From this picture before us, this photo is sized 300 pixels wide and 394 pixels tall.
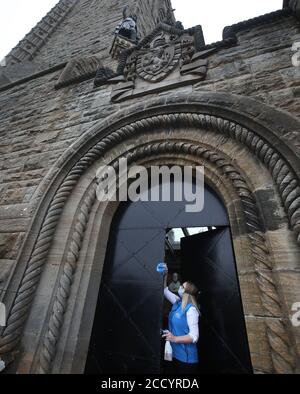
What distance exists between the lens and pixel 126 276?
221cm

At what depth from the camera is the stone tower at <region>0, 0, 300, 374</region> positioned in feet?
5.14

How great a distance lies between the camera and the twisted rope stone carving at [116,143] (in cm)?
155

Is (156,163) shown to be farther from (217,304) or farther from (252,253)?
(217,304)

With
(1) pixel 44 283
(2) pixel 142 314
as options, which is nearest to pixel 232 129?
(2) pixel 142 314

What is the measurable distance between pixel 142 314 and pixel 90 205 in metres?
1.19

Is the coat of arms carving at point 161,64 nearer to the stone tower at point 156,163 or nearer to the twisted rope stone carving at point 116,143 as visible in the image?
the stone tower at point 156,163

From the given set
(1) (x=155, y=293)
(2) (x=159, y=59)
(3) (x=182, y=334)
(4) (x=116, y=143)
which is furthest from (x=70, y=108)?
(3) (x=182, y=334)

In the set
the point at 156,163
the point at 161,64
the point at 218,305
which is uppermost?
the point at 161,64

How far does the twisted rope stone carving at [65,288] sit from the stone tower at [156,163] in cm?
1

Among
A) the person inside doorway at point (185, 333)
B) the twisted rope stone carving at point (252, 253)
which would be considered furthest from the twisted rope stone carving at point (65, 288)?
the person inside doorway at point (185, 333)

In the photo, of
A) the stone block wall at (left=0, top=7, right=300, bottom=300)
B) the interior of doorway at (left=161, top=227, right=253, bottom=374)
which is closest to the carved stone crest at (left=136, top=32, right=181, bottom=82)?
the stone block wall at (left=0, top=7, right=300, bottom=300)

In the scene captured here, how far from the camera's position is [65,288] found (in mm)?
1988

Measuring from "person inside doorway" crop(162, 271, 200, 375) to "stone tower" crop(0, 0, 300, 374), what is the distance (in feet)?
1.02

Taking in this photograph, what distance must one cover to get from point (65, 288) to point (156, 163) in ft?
5.02
